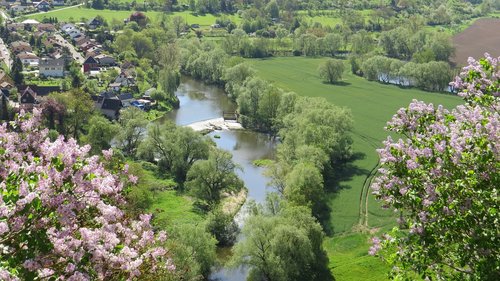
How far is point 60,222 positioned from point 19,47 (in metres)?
105

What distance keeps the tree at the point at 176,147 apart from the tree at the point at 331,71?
47246 mm

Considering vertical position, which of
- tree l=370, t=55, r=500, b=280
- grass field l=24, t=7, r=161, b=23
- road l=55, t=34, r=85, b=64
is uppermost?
tree l=370, t=55, r=500, b=280

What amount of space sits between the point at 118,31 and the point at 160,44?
20.7m

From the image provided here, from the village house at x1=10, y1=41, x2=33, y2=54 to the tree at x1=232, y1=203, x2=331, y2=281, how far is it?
82972 mm

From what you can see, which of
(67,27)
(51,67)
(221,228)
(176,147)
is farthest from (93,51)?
(221,228)

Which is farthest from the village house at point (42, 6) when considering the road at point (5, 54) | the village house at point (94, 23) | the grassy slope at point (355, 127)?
the grassy slope at point (355, 127)

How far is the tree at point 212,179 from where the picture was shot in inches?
1887

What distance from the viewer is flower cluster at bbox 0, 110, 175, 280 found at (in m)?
8.79

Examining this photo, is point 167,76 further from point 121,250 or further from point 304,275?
point 121,250

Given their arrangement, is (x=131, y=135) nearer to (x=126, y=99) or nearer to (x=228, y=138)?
(x=228, y=138)

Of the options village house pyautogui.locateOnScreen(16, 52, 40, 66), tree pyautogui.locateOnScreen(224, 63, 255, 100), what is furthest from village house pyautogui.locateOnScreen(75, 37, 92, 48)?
tree pyautogui.locateOnScreen(224, 63, 255, 100)

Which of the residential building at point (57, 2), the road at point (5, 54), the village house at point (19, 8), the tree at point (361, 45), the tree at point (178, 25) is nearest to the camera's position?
the road at point (5, 54)

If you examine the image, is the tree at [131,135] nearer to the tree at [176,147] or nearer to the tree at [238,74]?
the tree at [176,147]

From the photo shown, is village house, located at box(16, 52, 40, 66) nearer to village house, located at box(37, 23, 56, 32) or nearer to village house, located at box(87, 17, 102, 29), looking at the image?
village house, located at box(37, 23, 56, 32)
